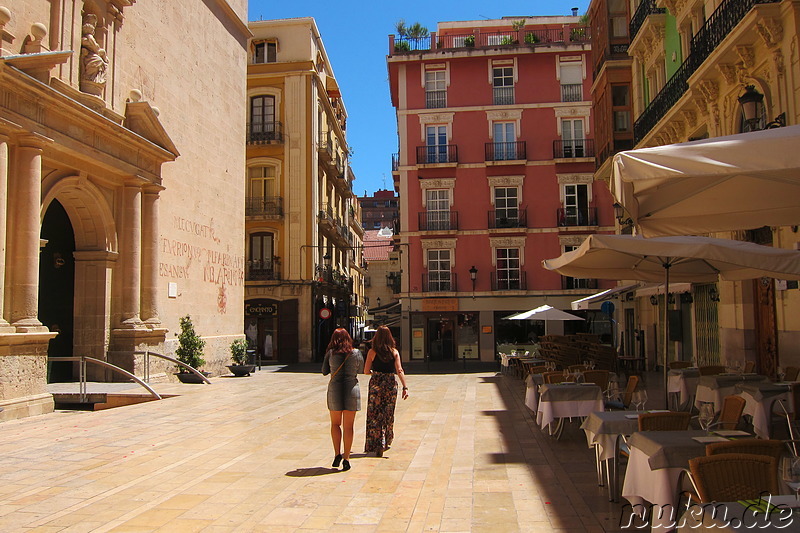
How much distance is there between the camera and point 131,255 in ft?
55.9

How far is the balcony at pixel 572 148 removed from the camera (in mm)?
35094

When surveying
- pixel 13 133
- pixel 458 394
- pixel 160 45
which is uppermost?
pixel 160 45

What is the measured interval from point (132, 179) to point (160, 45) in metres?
4.56

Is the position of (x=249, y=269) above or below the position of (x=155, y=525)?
above

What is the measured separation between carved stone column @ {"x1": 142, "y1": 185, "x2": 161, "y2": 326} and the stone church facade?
0.12ft

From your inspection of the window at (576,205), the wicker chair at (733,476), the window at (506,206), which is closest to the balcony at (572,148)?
the window at (576,205)

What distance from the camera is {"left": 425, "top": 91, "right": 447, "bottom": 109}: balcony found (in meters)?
35.9

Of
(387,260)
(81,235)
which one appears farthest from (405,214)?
(387,260)

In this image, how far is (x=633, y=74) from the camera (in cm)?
2375

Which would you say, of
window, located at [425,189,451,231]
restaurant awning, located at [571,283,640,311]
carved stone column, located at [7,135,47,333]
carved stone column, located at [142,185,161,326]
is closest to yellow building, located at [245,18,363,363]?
window, located at [425,189,451,231]

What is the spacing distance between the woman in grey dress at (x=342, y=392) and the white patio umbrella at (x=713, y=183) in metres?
3.58

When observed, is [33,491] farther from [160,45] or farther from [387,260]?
[387,260]

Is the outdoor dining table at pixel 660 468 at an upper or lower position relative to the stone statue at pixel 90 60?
lower

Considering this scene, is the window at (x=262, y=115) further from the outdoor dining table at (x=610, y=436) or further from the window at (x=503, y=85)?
the outdoor dining table at (x=610, y=436)
